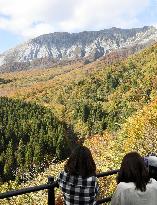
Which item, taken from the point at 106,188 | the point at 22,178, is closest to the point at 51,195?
the point at 106,188

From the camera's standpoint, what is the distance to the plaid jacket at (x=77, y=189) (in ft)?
23.1

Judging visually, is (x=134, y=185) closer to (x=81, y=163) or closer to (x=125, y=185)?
(x=125, y=185)

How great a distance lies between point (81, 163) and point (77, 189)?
0.55 metres

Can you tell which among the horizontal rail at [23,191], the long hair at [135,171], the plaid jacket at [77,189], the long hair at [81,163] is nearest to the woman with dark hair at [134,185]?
the long hair at [135,171]

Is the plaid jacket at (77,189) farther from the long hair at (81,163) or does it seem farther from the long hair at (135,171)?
the long hair at (135,171)

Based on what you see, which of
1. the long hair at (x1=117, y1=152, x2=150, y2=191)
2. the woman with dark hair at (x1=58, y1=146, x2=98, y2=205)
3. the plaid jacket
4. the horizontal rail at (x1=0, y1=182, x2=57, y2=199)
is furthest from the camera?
the plaid jacket

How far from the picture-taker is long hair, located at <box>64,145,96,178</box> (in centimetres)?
672

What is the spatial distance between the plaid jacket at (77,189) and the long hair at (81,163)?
0.38 feet

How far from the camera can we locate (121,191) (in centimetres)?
615

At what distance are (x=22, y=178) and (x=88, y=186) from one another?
427 feet

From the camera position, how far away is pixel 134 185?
6137 mm

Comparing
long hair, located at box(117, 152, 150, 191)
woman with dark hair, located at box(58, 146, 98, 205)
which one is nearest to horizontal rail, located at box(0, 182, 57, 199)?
woman with dark hair, located at box(58, 146, 98, 205)

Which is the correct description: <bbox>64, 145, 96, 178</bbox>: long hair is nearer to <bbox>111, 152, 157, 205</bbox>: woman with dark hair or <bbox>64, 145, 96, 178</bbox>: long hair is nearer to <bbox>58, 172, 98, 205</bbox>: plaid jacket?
<bbox>58, 172, 98, 205</bbox>: plaid jacket

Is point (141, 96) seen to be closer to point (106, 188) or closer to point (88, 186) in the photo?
point (106, 188)
